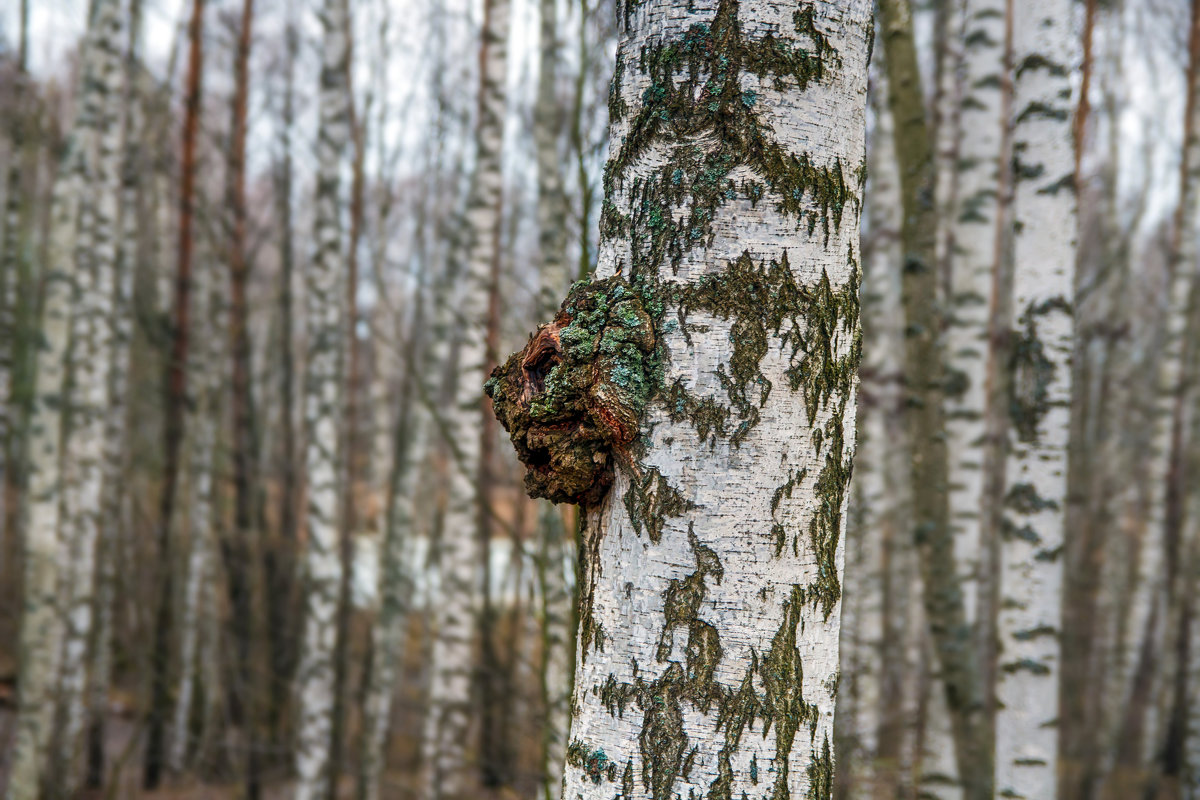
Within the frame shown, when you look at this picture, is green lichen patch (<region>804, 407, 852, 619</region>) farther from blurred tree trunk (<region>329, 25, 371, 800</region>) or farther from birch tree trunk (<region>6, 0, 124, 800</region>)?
blurred tree trunk (<region>329, 25, 371, 800</region>)

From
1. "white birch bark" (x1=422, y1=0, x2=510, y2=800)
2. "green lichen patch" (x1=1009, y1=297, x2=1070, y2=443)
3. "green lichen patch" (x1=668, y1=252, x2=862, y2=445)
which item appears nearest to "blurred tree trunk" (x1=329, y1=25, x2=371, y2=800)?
"white birch bark" (x1=422, y1=0, x2=510, y2=800)

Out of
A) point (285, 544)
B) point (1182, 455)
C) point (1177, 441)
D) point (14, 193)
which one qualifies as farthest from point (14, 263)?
point (1182, 455)

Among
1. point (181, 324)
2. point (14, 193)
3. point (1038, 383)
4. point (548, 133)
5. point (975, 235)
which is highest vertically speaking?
point (548, 133)

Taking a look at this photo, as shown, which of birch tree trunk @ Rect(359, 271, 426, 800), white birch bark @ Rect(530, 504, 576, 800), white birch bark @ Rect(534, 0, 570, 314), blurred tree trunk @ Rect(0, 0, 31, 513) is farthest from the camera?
blurred tree trunk @ Rect(0, 0, 31, 513)

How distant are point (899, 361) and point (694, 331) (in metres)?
5.63

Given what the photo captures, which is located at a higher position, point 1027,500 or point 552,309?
point 552,309

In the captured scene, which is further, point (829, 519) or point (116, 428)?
point (116, 428)

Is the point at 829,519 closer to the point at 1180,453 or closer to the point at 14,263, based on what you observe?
the point at 1180,453

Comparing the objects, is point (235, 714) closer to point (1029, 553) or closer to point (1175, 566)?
point (1029, 553)

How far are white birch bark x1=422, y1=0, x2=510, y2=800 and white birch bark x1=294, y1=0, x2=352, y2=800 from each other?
0.90 meters

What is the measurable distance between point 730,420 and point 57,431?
6.36 m

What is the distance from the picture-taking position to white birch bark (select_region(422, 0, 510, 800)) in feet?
18.2

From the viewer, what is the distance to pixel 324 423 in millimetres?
5988

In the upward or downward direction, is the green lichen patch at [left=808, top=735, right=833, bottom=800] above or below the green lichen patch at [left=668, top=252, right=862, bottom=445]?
below
